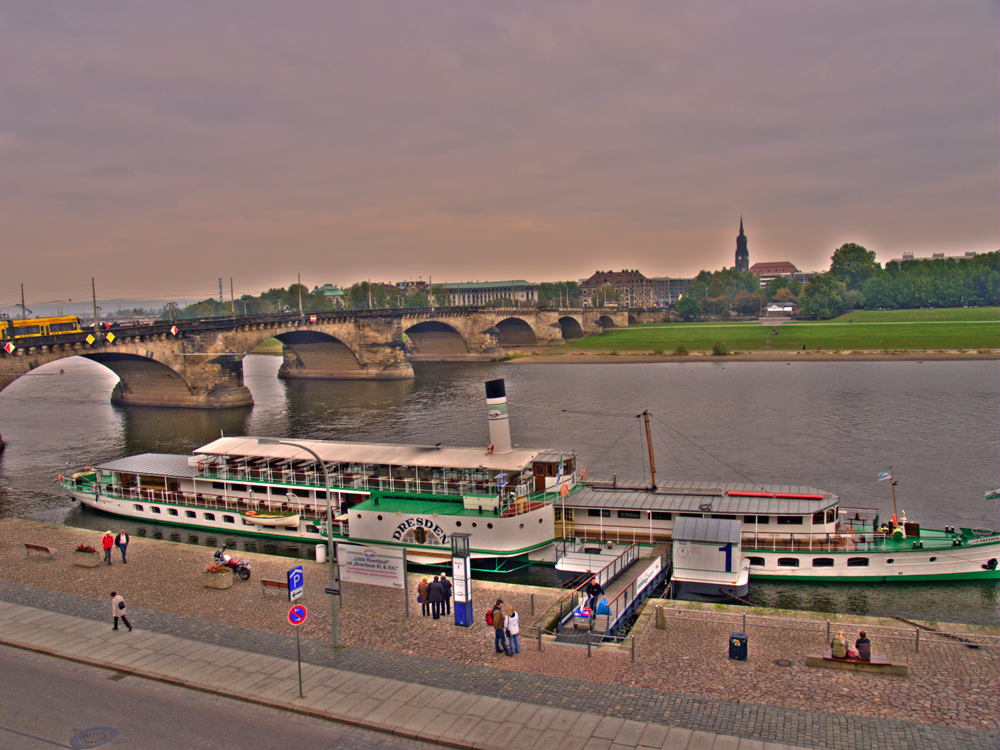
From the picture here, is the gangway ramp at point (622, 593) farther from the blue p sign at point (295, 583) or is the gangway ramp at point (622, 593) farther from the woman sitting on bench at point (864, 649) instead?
the blue p sign at point (295, 583)

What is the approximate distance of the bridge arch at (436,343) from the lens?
134 meters

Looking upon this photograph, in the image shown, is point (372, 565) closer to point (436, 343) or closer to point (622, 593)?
point (622, 593)

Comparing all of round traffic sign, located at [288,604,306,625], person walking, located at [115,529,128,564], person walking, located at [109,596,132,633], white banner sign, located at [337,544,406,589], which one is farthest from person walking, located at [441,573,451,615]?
person walking, located at [115,529,128,564]

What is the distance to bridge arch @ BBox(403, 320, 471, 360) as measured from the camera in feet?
438

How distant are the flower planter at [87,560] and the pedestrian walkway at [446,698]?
5.72 meters

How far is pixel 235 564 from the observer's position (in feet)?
87.9

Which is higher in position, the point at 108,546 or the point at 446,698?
the point at 108,546

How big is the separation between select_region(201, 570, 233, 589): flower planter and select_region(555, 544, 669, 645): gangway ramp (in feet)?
37.3

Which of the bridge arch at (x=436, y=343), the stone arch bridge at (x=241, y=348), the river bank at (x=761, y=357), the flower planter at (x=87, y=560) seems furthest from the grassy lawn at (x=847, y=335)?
the flower planter at (x=87, y=560)

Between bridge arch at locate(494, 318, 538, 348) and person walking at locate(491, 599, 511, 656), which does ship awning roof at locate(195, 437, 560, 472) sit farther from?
bridge arch at locate(494, 318, 538, 348)

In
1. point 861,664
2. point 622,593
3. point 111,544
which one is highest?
point 111,544

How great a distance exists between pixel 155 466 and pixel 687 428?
39.1 metres

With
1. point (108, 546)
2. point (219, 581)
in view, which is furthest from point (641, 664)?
point (108, 546)

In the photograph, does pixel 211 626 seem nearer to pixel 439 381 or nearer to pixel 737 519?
pixel 737 519
